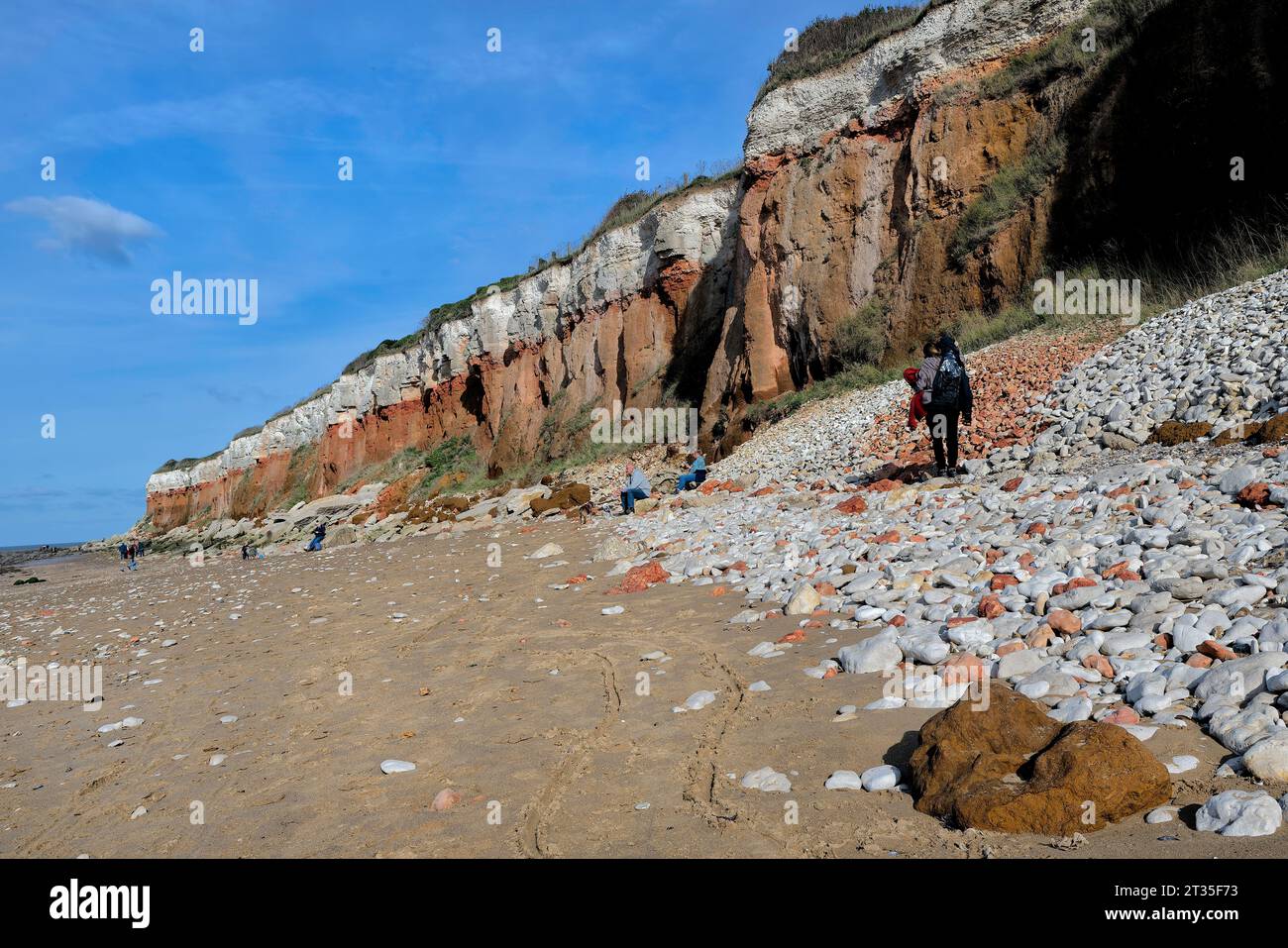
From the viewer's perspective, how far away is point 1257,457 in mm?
6316

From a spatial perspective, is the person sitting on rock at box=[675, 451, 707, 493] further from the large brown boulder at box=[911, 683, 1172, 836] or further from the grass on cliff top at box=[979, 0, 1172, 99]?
the large brown boulder at box=[911, 683, 1172, 836]

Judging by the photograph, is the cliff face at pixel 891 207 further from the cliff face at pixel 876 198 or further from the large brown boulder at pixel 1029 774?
the large brown boulder at pixel 1029 774

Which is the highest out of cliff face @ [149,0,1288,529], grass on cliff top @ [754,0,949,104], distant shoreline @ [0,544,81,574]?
grass on cliff top @ [754,0,949,104]

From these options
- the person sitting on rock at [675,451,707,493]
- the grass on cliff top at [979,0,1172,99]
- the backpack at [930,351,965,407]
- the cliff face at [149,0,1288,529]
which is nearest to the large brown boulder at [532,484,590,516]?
the person sitting on rock at [675,451,707,493]

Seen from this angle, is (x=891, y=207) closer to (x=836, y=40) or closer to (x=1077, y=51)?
(x=1077, y=51)

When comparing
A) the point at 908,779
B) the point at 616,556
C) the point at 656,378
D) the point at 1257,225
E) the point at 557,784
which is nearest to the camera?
the point at 908,779

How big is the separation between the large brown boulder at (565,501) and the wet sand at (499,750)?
970cm

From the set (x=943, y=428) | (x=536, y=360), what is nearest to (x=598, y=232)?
(x=536, y=360)

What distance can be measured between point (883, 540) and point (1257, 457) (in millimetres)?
2974

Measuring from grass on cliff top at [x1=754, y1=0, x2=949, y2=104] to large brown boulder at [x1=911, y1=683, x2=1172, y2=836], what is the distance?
2173cm

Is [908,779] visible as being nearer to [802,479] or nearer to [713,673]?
[713,673]

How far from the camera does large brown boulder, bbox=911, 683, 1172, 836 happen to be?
261cm

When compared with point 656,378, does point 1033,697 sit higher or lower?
lower
